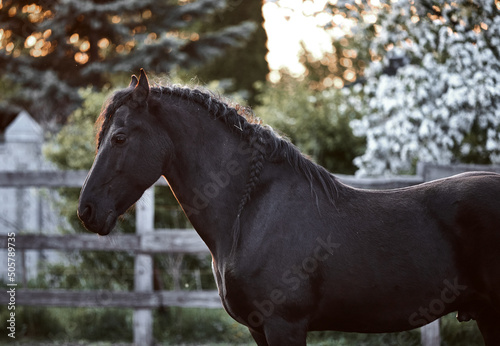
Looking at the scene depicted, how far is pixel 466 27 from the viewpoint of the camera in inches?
246

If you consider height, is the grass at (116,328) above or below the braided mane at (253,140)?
below

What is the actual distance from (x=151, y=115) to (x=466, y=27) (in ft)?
15.4

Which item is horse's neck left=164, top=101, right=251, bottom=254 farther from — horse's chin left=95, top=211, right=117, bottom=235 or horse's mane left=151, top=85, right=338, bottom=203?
horse's chin left=95, top=211, right=117, bottom=235

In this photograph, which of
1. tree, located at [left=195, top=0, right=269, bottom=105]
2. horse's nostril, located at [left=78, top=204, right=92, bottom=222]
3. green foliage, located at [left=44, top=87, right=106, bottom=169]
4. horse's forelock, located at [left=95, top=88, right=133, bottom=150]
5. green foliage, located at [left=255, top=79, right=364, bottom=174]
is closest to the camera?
horse's nostril, located at [left=78, top=204, right=92, bottom=222]

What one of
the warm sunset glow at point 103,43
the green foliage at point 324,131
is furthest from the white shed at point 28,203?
the warm sunset glow at point 103,43

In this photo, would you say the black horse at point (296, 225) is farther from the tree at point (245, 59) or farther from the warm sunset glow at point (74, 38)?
the tree at point (245, 59)

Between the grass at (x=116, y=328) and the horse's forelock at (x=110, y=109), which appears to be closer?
the horse's forelock at (x=110, y=109)

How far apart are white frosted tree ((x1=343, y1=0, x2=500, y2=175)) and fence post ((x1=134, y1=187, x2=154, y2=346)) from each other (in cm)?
328

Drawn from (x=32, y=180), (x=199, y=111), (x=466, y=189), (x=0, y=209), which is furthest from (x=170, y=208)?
(x=466, y=189)

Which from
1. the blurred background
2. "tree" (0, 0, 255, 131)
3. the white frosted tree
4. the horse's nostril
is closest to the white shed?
the blurred background

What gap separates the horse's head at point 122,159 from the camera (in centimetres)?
280

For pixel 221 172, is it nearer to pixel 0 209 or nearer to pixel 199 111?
pixel 199 111

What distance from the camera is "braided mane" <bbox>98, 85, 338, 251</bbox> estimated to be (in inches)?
116

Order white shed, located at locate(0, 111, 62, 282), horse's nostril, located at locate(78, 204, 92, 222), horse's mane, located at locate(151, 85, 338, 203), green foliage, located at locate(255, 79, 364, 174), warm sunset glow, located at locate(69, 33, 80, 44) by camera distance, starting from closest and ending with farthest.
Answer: horse's nostril, located at locate(78, 204, 92, 222) → horse's mane, located at locate(151, 85, 338, 203) → white shed, located at locate(0, 111, 62, 282) → green foliage, located at locate(255, 79, 364, 174) → warm sunset glow, located at locate(69, 33, 80, 44)
